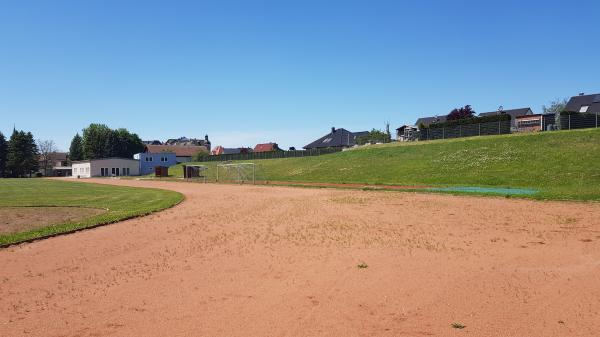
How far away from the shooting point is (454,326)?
5.30 meters

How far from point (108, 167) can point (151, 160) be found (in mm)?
9553

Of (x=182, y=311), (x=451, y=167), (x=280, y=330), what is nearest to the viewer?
(x=280, y=330)

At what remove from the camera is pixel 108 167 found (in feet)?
278

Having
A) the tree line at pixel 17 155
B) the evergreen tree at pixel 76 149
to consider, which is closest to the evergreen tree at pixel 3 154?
the tree line at pixel 17 155

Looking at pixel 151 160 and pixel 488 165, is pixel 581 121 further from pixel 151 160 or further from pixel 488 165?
pixel 151 160

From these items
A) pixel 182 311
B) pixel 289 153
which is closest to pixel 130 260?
pixel 182 311

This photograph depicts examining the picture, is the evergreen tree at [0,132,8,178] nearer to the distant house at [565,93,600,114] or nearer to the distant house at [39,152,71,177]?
the distant house at [39,152,71,177]

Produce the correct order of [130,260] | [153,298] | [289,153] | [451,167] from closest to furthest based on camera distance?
[153,298] → [130,260] → [451,167] → [289,153]

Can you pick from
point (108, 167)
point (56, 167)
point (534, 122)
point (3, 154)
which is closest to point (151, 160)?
point (108, 167)

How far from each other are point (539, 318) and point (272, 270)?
4444 mm

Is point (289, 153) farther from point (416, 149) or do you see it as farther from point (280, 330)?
point (280, 330)

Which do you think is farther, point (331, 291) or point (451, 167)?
point (451, 167)

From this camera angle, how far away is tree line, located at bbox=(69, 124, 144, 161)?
108438 mm

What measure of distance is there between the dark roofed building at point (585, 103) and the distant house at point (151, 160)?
78.1 metres
